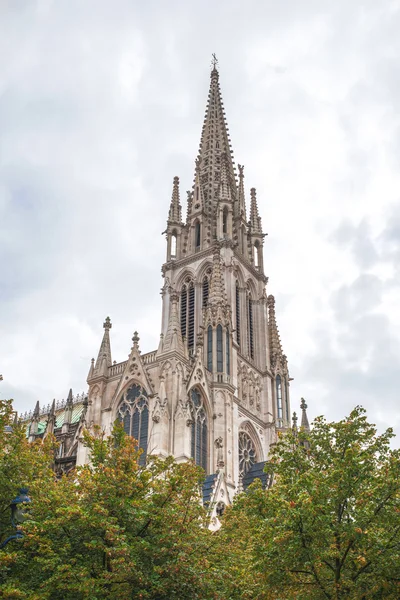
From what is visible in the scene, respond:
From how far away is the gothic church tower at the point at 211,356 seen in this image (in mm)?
42062

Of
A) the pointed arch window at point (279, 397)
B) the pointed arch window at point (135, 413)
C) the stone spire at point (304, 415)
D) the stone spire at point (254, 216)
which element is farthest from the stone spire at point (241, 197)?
the pointed arch window at point (135, 413)

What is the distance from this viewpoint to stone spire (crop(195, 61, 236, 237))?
62.9 metres

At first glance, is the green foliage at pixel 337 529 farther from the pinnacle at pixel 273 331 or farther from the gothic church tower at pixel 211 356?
the pinnacle at pixel 273 331

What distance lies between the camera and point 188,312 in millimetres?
55094

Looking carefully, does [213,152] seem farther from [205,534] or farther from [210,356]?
[205,534]

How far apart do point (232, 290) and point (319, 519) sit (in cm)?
3722

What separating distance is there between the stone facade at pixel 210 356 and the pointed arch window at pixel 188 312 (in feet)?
0.29

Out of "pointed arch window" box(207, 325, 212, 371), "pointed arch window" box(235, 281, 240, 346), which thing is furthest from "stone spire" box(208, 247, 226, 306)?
"pointed arch window" box(235, 281, 240, 346)

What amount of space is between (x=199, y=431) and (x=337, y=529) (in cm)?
2586

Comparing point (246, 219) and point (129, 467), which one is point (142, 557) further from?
point (246, 219)

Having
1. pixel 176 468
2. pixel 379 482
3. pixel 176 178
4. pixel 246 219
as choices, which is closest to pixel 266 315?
pixel 246 219

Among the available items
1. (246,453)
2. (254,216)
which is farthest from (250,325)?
(254,216)

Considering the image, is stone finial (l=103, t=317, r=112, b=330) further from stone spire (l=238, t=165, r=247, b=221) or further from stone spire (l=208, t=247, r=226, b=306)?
stone spire (l=238, t=165, r=247, b=221)

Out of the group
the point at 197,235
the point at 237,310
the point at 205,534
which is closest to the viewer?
the point at 205,534
